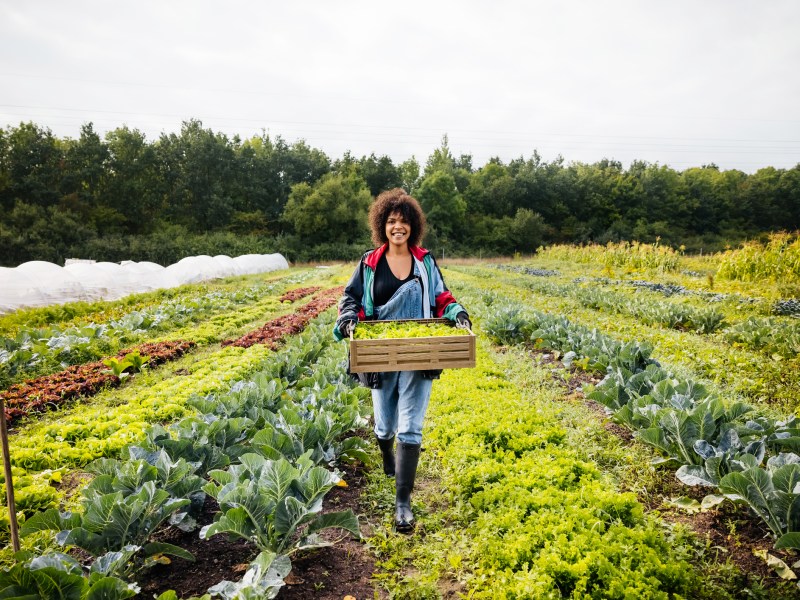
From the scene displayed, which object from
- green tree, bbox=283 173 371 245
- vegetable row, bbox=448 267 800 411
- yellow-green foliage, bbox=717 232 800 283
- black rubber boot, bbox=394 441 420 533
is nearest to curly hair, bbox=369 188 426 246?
black rubber boot, bbox=394 441 420 533

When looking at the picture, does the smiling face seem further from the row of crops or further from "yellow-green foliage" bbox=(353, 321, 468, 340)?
the row of crops

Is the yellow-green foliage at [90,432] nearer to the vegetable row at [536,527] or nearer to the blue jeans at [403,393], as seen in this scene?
the blue jeans at [403,393]

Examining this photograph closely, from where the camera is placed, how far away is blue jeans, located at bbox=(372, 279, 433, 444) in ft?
10.4

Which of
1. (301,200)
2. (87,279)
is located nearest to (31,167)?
(301,200)

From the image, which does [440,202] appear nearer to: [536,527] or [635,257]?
[635,257]

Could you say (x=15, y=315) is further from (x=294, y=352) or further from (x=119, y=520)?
(x=119, y=520)

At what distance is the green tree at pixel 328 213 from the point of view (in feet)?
133

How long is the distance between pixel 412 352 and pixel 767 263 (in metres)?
15.4

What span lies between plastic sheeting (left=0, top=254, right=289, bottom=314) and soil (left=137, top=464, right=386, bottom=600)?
13991mm

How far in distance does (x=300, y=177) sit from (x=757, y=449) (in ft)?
161

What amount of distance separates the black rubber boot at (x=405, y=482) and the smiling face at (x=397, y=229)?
4.74 feet

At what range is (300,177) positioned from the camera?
48375 millimetres

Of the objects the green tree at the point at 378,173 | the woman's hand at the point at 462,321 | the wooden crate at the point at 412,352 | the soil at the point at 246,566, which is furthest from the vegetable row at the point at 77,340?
the green tree at the point at 378,173

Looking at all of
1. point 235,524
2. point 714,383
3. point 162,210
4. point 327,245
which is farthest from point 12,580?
point 162,210
